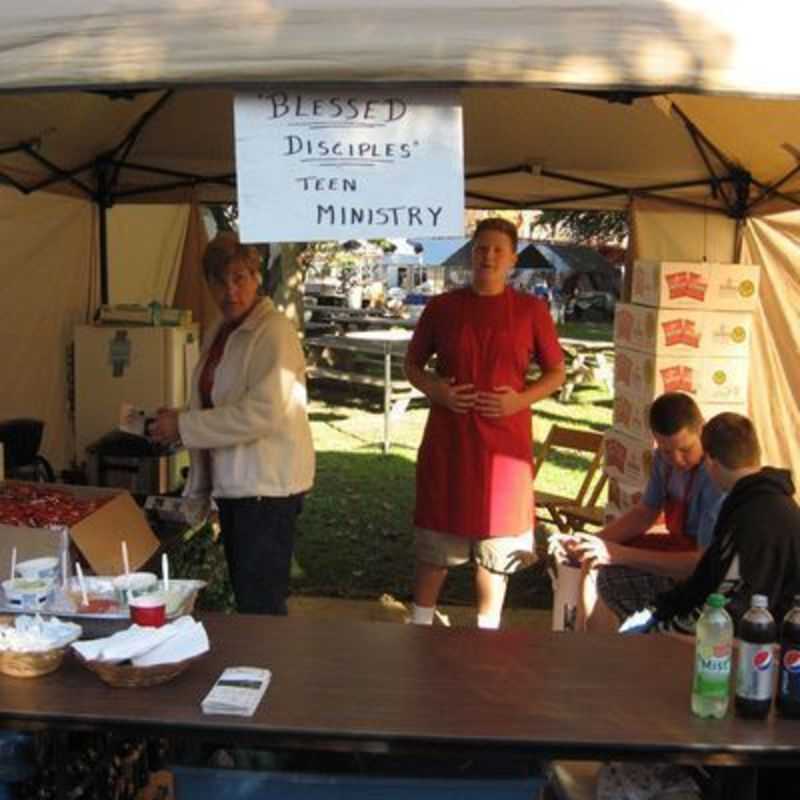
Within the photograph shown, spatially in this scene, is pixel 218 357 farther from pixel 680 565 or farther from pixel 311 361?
pixel 311 361

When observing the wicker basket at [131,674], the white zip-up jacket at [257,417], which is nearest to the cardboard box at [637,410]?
the white zip-up jacket at [257,417]

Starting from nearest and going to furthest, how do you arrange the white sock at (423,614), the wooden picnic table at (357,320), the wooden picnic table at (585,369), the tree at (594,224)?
the white sock at (423,614), the wooden picnic table at (585,369), the wooden picnic table at (357,320), the tree at (594,224)

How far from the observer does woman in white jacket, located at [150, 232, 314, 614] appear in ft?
10.8

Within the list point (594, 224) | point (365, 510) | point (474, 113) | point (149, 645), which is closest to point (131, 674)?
point (149, 645)

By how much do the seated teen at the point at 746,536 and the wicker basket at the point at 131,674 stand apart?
140cm

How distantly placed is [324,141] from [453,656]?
3.93 feet

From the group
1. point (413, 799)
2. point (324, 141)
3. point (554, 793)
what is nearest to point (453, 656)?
point (554, 793)

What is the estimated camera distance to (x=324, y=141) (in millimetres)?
2346

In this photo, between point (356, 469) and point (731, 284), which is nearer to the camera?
point (731, 284)

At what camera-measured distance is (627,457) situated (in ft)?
17.6

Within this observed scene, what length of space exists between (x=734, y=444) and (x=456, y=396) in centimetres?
112

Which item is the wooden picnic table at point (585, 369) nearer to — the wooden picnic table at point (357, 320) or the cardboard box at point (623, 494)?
the wooden picnic table at point (357, 320)

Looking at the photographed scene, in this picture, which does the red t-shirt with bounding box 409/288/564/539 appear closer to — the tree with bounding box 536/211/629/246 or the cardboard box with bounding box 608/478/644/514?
the cardboard box with bounding box 608/478/644/514

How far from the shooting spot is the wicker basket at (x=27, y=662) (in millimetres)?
2135
